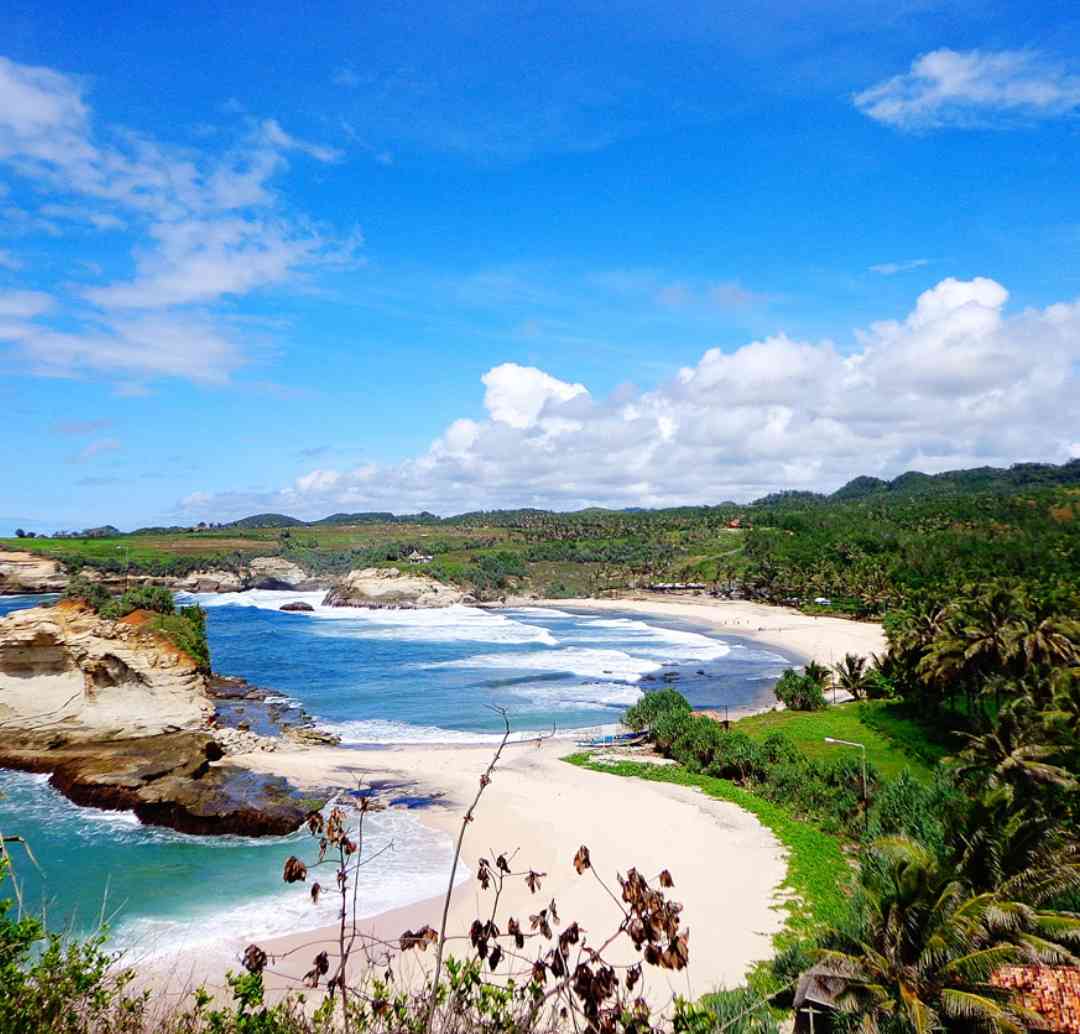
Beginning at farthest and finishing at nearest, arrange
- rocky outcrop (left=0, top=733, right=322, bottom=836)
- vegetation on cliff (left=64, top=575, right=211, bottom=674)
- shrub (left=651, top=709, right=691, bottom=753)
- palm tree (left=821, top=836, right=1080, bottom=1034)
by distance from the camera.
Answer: vegetation on cliff (left=64, top=575, right=211, bottom=674), shrub (left=651, top=709, right=691, bottom=753), rocky outcrop (left=0, top=733, right=322, bottom=836), palm tree (left=821, top=836, right=1080, bottom=1034)

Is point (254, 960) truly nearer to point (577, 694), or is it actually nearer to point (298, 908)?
point (298, 908)

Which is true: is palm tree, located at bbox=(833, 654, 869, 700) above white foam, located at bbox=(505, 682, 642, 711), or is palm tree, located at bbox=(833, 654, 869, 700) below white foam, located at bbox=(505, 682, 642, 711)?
above

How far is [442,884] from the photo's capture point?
71.3ft

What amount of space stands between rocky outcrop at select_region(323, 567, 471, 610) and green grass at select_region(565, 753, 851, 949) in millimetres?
91178

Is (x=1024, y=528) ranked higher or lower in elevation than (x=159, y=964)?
higher

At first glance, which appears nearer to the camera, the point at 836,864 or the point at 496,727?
the point at 836,864

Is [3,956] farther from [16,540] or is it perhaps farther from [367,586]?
[16,540]

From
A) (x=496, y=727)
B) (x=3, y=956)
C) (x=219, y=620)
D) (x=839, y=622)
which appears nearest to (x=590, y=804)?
(x=496, y=727)

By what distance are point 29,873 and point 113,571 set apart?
117 meters

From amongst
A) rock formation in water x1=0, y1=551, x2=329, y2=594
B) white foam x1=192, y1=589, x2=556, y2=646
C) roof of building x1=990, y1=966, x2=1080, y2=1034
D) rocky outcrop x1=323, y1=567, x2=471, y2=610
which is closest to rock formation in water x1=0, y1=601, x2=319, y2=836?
roof of building x1=990, y1=966, x2=1080, y2=1034

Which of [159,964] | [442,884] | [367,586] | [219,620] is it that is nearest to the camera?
[159,964]

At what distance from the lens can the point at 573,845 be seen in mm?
24828

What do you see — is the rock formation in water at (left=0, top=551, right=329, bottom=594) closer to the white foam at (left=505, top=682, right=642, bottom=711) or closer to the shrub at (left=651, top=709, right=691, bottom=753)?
the white foam at (left=505, top=682, right=642, bottom=711)

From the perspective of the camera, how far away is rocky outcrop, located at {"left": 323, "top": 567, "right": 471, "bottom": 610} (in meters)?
121
